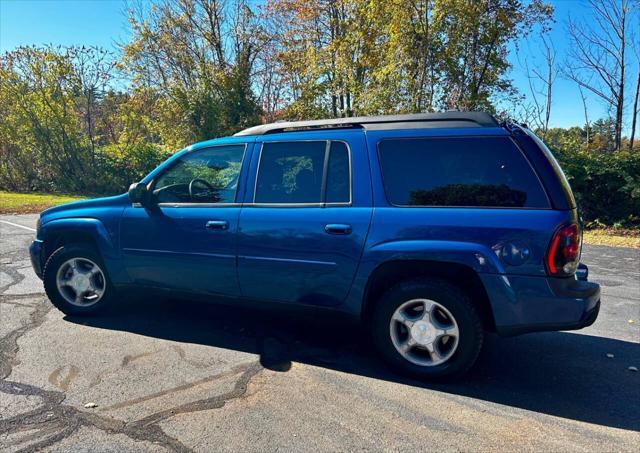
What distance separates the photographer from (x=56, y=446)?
2.52 meters

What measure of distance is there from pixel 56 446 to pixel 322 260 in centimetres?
203

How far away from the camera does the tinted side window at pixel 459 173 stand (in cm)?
312

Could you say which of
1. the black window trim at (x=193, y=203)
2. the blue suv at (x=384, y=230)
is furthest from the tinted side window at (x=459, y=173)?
the black window trim at (x=193, y=203)

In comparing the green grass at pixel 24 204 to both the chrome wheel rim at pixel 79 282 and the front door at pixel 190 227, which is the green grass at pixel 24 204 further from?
the front door at pixel 190 227

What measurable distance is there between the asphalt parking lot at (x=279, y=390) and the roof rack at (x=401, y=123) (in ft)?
5.30

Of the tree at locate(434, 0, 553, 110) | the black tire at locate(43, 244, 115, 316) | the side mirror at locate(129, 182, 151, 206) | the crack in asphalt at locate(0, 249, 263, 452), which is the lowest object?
the crack in asphalt at locate(0, 249, 263, 452)

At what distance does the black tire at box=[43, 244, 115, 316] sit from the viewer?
4543mm

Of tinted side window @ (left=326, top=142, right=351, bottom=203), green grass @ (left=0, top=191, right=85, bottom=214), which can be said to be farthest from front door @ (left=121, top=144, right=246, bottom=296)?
green grass @ (left=0, top=191, right=85, bottom=214)

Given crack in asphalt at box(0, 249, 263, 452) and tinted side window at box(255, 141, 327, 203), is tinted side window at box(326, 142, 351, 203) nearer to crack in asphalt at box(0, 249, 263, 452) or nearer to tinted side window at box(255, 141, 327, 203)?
tinted side window at box(255, 141, 327, 203)

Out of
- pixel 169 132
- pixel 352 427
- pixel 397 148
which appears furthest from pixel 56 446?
pixel 169 132

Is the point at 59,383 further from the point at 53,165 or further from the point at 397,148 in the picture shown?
the point at 53,165

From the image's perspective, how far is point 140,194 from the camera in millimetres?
4184

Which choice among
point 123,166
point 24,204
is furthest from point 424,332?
point 123,166

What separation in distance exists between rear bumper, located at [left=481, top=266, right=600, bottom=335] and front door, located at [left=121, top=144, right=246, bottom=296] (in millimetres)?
2089
